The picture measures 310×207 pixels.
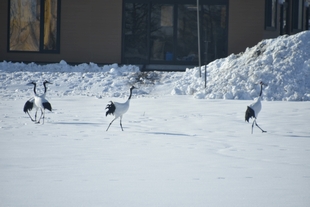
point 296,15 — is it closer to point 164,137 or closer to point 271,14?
point 271,14

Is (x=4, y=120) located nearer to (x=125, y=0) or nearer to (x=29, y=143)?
(x=29, y=143)

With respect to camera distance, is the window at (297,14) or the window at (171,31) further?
the window at (297,14)

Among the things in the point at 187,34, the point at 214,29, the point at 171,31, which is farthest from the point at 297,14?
the point at 171,31

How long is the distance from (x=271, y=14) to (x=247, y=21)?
2.72 metres

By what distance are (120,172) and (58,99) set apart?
429 inches

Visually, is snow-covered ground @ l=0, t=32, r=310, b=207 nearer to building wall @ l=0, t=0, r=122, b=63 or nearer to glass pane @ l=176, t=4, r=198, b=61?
building wall @ l=0, t=0, r=122, b=63

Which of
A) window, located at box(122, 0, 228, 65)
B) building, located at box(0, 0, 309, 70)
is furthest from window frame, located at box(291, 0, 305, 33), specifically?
window, located at box(122, 0, 228, 65)

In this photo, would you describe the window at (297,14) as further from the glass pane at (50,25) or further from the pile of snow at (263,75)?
the glass pane at (50,25)

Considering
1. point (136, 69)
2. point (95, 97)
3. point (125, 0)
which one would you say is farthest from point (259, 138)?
point (125, 0)

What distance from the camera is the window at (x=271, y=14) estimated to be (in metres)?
26.3

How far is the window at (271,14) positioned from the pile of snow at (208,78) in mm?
4895

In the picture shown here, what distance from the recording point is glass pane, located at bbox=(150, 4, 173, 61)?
25688mm

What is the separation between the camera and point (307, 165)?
9258 mm

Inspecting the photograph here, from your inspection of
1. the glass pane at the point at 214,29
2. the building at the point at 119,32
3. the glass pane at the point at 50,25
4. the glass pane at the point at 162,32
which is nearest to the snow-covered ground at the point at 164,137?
the building at the point at 119,32
